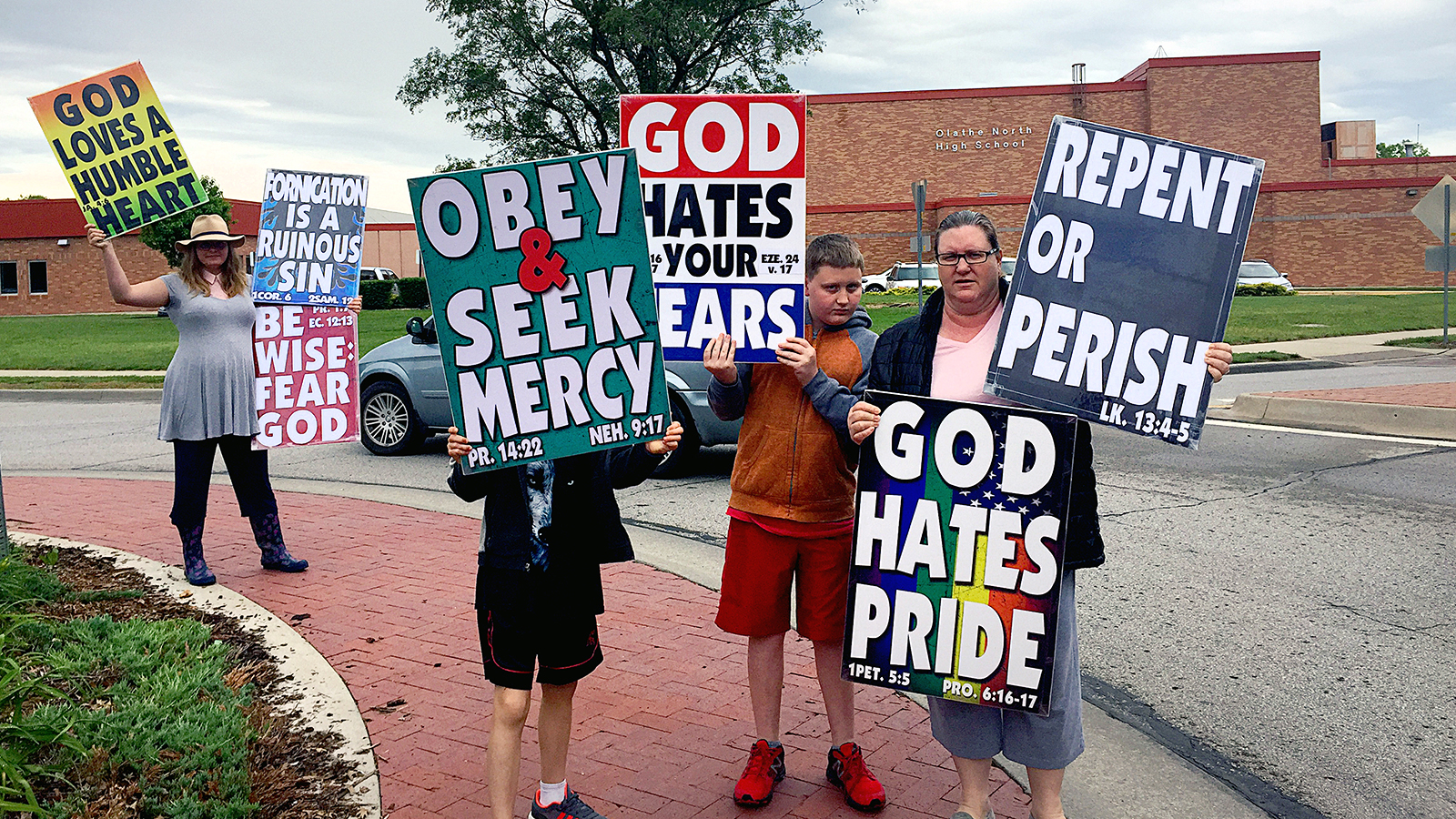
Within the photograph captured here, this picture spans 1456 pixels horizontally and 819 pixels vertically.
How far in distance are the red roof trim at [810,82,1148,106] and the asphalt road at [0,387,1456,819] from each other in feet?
145

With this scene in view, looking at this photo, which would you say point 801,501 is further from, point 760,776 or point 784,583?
point 760,776

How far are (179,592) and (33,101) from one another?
2.68 m

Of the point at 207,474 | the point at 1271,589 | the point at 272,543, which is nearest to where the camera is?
the point at 207,474

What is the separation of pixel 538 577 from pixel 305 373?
4.31 meters

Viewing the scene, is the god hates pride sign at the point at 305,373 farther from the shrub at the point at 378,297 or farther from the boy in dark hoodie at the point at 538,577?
the shrub at the point at 378,297

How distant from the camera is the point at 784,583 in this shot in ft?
12.2

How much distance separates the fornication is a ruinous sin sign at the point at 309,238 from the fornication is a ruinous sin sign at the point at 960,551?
16.1 feet

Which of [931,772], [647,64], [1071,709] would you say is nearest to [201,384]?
[931,772]

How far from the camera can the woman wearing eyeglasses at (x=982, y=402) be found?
3215 millimetres

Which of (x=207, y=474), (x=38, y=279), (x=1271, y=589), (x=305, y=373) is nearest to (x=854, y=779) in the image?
(x=1271, y=589)

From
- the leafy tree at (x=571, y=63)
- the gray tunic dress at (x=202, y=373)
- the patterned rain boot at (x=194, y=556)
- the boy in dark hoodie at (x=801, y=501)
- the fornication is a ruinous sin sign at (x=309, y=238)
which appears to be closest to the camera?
the boy in dark hoodie at (x=801, y=501)

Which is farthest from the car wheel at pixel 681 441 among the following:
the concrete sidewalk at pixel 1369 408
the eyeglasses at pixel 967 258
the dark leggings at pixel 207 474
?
the eyeglasses at pixel 967 258

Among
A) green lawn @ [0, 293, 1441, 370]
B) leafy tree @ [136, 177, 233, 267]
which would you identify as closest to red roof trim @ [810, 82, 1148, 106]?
green lawn @ [0, 293, 1441, 370]

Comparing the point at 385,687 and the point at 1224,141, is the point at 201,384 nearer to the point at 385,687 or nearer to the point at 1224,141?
the point at 385,687
